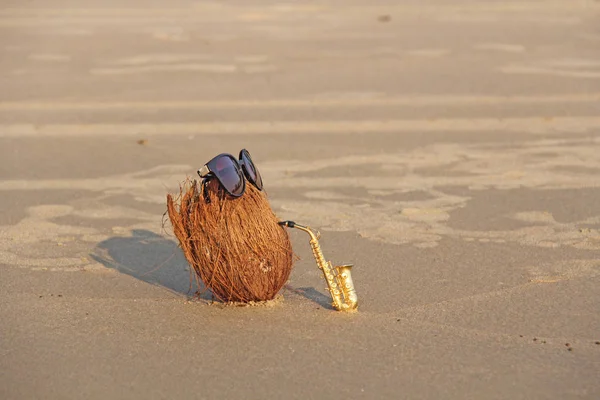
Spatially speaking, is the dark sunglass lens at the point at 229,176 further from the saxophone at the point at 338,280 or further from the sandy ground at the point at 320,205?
the sandy ground at the point at 320,205

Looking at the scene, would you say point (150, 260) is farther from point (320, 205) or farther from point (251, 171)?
point (320, 205)

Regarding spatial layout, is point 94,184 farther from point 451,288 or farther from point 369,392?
point 369,392

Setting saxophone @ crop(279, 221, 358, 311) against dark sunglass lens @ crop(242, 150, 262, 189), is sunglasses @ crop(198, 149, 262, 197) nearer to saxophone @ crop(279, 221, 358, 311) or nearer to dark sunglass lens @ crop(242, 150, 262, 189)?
dark sunglass lens @ crop(242, 150, 262, 189)

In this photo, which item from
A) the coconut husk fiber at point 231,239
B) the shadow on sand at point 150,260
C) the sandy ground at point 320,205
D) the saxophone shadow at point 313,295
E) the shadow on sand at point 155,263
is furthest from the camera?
the shadow on sand at point 150,260

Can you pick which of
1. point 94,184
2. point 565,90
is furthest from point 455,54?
point 94,184

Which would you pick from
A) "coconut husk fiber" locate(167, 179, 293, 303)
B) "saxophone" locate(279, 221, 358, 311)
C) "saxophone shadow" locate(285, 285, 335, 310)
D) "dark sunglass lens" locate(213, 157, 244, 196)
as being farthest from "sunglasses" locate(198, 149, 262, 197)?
"saxophone shadow" locate(285, 285, 335, 310)

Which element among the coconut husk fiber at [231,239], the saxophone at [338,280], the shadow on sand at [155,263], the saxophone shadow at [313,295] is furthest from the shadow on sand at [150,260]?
the saxophone at [338,280]

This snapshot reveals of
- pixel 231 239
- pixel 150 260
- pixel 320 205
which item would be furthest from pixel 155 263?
pixel 320 205
